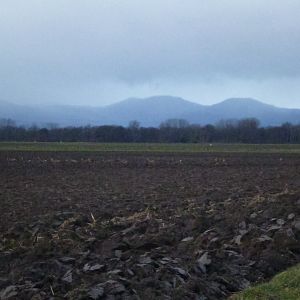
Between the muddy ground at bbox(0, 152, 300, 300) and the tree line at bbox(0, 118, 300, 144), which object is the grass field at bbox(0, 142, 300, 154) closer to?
the tree line at bbox(0, 118, 300, 144)

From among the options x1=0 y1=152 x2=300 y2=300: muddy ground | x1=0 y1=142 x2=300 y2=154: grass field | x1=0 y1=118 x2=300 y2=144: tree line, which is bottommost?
x1=0 y1=152 x2=300 y2=300: muddy ground

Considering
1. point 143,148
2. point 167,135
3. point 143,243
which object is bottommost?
point 143,243

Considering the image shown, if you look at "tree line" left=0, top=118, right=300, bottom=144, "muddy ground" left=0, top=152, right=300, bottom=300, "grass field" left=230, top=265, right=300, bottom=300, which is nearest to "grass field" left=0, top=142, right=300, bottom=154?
"tree line" left=0, top=118, right=300, bottom=144

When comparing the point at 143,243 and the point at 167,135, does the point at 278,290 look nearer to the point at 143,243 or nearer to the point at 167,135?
the point at 143,243

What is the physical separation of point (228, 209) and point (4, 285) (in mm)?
7765

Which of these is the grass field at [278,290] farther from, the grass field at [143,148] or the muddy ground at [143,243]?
the grass field at [143,148]

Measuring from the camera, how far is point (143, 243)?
35.8 ft

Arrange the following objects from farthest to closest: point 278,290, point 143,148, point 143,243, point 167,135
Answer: point 167,135 → point 143,148 → point 143,243 → point 278,290

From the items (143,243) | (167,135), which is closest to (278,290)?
(143,243)

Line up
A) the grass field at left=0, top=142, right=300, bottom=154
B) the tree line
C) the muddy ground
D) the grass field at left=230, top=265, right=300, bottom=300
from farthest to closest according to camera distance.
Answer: the tree line
the grass field at left=0, top=142, right=300, bottom=154
the muddy ground
the grass field at left=230, top=265, right=300, bottom=300

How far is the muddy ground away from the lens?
26.8ft

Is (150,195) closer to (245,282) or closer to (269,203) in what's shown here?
(269,203)

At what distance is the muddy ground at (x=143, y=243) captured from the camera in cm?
816

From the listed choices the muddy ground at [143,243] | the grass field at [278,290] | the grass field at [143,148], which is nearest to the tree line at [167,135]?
the grass field at [143,148]
